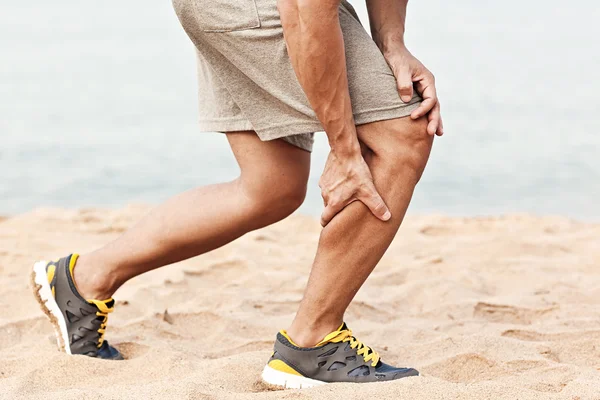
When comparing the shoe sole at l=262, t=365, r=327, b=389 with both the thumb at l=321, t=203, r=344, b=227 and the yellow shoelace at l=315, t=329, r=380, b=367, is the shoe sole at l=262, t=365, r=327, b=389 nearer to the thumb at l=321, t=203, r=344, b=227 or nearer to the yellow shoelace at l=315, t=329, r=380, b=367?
the yellow shoelace at l=315, t=329, r=380, b=367

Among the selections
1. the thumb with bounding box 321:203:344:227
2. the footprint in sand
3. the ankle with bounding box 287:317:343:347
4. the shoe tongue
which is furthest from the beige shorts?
the footprint in sand

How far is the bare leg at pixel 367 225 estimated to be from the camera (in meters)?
2.13

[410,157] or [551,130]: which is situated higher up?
[410,157]

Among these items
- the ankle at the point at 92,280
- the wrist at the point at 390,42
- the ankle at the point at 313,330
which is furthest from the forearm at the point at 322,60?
the ankle at the point at 92,280

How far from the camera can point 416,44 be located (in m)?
13.1

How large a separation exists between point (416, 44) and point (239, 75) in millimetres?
11331

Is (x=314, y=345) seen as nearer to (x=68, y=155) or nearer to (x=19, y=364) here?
(x=19, y=364)

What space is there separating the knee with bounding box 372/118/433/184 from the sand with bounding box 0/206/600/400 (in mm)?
599

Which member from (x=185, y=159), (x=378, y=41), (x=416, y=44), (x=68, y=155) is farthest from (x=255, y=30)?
(x=416, y=44)

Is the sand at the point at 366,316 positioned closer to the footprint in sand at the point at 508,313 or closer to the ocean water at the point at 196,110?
the footprint in sand at the point at 508,313

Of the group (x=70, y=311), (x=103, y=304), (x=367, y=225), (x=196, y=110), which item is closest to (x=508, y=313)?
(x=367, y=225)

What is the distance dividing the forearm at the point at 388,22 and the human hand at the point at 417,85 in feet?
0.24

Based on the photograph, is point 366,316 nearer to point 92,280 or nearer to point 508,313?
point 508,313

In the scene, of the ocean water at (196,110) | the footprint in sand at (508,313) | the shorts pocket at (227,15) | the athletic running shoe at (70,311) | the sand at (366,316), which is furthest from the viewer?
the ocean water at (196,110)
